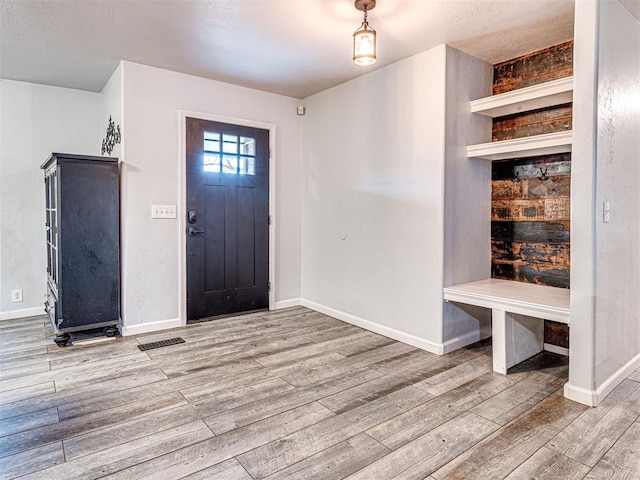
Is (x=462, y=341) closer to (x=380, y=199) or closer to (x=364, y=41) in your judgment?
(x=380, y=199)

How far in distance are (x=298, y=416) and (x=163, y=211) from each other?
240cm

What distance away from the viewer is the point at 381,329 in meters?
3.60

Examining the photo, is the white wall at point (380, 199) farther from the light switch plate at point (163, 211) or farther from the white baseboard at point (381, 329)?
the light switch plate at point (163, 211)

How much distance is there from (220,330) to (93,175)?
1742mm

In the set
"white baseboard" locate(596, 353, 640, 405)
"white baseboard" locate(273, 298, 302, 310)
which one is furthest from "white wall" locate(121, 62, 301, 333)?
"white baseboard" locate(596, 353, 640, 405)

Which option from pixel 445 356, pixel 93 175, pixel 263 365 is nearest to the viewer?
pixel 263 365

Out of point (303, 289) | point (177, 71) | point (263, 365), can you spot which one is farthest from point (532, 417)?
point (177, 71)

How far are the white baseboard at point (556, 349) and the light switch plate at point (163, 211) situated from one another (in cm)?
346

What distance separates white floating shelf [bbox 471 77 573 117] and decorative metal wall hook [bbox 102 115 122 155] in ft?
10.3

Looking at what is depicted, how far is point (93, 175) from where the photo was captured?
3328 mm

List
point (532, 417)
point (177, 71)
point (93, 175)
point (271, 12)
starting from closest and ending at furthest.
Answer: point (532, 417), point (271, 12), point (93, 175), point (177, 71)

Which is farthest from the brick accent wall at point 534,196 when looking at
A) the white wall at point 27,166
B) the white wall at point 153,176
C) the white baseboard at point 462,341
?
the white wall at point 27,166

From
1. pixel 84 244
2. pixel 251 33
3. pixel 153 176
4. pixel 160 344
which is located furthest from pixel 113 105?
pixel 160 344

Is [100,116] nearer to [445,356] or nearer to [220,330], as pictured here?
[220,330]
